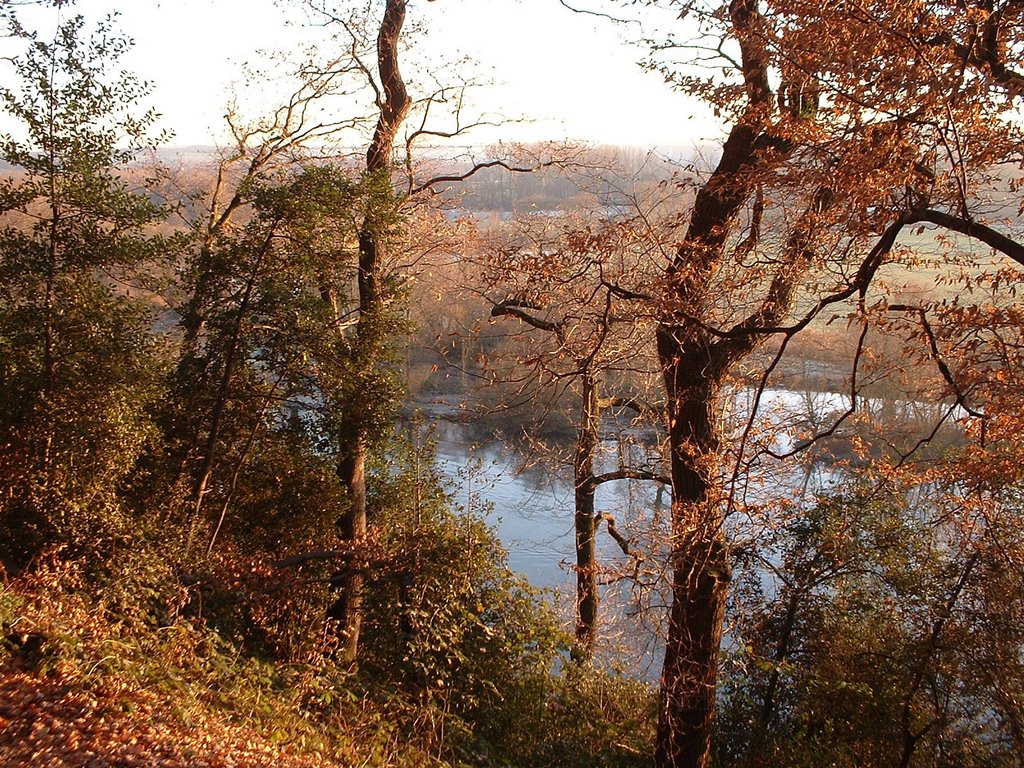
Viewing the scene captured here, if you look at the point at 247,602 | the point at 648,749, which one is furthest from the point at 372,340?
the point at 648,749

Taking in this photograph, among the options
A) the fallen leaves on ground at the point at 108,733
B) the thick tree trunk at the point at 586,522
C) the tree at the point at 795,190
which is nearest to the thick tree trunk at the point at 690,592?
the tree at the point at 795,190

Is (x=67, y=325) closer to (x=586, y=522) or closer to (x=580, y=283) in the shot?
(x=580, y=283)

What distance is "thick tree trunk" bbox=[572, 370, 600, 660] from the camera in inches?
312

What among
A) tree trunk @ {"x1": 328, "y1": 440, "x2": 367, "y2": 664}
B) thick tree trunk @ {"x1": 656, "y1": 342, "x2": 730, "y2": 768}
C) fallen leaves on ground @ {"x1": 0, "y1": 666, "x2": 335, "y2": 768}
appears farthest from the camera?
tree trunk @ {"x1": 328, "y1": 440, "x2": 367, "y2": 664}

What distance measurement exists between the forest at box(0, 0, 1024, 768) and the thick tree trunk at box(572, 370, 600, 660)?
0.06 m

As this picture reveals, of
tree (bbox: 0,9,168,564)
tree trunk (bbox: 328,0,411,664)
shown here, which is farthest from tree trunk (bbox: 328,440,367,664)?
tree (bbox: 0,9,168,564)

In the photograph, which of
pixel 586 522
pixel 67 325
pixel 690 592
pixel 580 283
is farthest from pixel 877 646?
pixel 67 325

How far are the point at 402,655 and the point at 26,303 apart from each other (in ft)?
14.2

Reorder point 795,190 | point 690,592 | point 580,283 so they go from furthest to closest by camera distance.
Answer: point 580,283
point 690,592
point 795,190

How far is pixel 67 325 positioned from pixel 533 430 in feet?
13.5

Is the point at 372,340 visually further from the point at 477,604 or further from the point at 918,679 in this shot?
the point at 918,679

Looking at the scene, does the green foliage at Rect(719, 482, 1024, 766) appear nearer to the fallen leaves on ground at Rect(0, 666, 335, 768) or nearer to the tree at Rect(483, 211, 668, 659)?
the tree at Rect(483, 211, 668, 659)

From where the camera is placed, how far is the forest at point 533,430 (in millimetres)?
3498

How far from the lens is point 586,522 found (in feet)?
28.5
